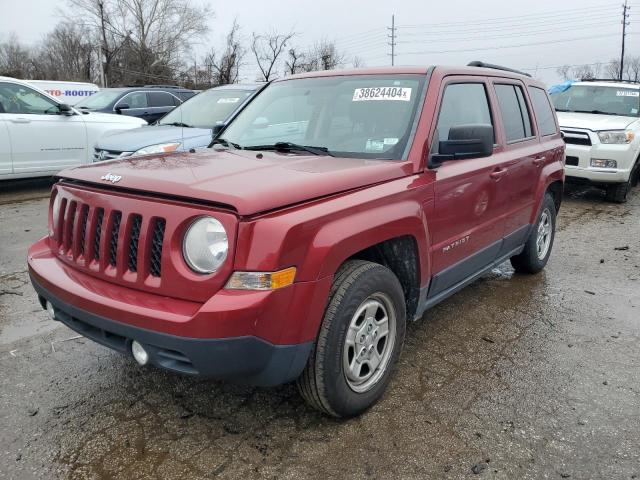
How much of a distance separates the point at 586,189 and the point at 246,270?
32.0ft

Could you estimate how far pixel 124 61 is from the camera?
51.6 meters

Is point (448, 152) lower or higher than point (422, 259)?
higher

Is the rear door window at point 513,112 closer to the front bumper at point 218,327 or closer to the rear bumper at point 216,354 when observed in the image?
the front bumper at point 218,327

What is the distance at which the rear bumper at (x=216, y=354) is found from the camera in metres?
2.20

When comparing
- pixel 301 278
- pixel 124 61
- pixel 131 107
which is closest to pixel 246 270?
pixel 301 278

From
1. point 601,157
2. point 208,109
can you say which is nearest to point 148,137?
point 208,109

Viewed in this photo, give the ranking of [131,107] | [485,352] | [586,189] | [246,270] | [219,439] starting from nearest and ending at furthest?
[246,270] → [219,439] → [485,352] → [586,189] → [131,107]

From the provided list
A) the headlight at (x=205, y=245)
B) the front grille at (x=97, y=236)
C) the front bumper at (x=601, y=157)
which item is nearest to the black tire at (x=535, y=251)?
the headlight at (x=205, y=245)

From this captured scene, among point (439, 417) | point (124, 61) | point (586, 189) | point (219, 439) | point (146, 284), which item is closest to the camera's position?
point (146, 284)

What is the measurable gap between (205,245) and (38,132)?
730cm

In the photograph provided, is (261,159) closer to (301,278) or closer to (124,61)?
(301,278)

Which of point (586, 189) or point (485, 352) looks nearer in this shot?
point (485, 352)

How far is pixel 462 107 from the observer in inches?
142

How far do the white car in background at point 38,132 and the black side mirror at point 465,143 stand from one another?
23.5 feet
